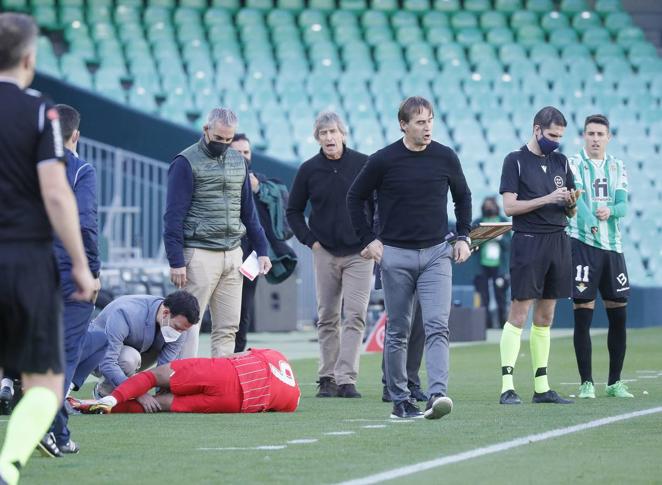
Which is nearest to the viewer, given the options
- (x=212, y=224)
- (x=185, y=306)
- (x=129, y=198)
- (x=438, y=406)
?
(x=438, y=406)

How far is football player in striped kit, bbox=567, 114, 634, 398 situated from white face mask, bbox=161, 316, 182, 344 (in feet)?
8.47

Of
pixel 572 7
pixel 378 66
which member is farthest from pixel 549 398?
pixel 572 7

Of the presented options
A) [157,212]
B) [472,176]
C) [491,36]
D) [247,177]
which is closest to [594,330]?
[472,176]

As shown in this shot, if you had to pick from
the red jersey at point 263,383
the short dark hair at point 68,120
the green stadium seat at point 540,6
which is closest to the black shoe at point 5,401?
the red jersey at point 263,383

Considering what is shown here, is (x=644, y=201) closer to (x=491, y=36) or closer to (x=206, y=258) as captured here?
(x=491, y=36)

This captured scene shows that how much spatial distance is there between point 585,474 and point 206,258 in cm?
417

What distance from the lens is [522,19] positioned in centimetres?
2781

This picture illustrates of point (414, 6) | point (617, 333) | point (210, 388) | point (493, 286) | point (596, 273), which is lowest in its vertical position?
point (210, 388)

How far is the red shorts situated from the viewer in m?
8.72

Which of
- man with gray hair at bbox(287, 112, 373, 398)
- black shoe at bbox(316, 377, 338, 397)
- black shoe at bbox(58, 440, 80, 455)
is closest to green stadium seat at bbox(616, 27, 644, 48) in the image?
man with gray hair at bbox(287, 112, 373, 398)

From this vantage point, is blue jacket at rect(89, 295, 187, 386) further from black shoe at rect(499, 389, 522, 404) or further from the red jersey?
black shoe at rect(499, 389, 522, 404)

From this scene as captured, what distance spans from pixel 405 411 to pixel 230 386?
1112 millimetres

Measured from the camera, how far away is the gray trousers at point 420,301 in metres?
8.23

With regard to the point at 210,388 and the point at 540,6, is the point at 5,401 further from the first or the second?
the point at 540,6
